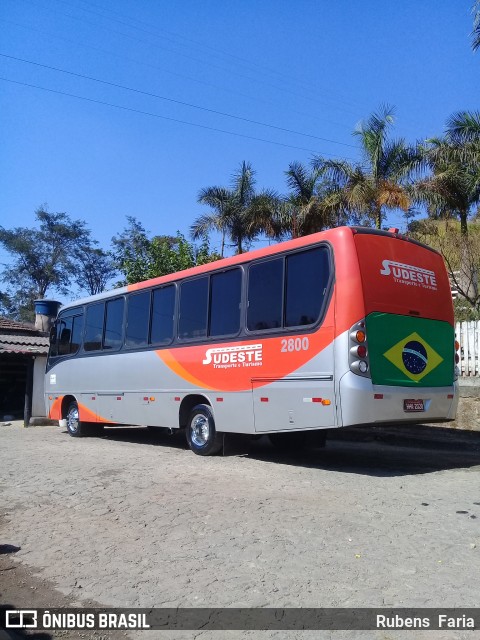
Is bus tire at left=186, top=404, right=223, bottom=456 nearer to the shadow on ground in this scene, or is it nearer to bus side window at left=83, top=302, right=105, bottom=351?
the shadow on ground

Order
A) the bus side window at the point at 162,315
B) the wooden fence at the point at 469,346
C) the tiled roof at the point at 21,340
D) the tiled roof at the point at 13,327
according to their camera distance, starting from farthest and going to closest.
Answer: the tiled roof at the point at 13,327
the tiled roof at the point at 21,340
the wooden fence at the point at 469,346
the bus side window at the point at 162,315

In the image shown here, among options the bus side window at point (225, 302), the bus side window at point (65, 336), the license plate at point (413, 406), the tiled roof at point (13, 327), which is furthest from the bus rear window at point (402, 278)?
the tiled roof at point (13, 327)

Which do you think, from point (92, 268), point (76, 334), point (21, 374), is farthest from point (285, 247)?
point (92, 268)

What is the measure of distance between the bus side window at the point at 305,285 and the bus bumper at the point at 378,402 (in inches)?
43.6

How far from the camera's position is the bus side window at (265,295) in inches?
335

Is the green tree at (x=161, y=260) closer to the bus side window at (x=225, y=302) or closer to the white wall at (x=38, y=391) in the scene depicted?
the white wall at (x=38, y=391)

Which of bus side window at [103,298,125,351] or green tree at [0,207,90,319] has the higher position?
green tree at [0,207,90,319]

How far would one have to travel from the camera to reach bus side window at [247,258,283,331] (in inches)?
335

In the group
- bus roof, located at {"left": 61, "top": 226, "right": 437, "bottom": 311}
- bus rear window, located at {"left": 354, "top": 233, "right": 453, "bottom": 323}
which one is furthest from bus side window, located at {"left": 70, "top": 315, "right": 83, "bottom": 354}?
bus rear window, located at {"left": 354, "top": 233, "right": 453, "bottom": 323}

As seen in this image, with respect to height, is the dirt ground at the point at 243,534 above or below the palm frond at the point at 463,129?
below

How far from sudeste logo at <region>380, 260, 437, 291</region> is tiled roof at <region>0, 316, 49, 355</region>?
45.1 feet

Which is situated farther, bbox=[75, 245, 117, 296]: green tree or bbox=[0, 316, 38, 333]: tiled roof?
bbox=[75, 245, 117, 296]: green tree

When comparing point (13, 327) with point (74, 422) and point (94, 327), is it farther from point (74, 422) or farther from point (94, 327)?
point (94, 327)

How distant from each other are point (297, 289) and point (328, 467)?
277 cm
